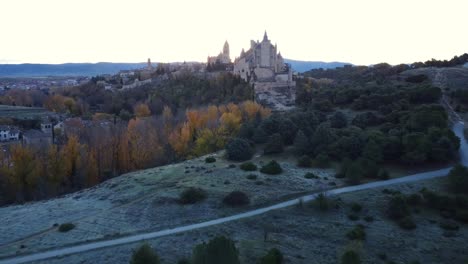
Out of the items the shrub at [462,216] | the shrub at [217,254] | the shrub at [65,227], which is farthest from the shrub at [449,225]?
the shrub at [65,227]

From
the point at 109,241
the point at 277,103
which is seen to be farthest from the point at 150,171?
the point at 277,103

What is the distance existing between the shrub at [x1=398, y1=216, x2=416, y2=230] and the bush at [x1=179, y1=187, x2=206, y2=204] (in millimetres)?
10296

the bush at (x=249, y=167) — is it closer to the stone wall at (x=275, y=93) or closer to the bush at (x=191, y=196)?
the bush at (x=191, y=196)

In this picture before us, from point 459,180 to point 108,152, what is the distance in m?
27.7

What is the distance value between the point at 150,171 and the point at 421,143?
752 inches

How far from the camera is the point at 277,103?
59.3m

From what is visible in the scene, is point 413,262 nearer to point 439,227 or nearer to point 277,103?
point 439,227

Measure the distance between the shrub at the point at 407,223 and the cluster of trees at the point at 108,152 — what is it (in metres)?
21.1

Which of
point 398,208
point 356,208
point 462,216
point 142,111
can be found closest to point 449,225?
point 462,216

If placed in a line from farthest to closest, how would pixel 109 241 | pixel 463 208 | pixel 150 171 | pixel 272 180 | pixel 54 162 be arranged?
pixel 54 162 < pixel 150 171 < pixel 272 180 < pixel 463 208 < pixel 109 241

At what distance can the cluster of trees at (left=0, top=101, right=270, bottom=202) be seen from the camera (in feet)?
104

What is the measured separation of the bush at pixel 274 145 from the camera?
31.7 metres

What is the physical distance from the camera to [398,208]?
66.5ft

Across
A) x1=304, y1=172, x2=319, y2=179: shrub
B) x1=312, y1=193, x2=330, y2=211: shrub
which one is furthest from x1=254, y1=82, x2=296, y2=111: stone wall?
x1=312, y1=193, x2=330, y2=211: shrub
